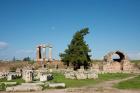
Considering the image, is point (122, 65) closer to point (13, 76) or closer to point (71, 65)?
point (71, 65)

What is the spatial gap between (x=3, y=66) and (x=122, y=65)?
25.6 m

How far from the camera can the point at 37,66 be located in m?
52.2

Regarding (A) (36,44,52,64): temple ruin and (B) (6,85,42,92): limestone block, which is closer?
(B) (6,85,42,92): limestone block

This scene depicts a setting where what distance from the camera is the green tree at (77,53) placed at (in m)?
47.5

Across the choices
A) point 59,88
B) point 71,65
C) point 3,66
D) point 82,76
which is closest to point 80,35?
point 71,65

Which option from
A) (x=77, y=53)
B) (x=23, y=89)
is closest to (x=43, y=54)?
(x=77, y=53)

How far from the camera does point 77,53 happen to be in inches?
1884

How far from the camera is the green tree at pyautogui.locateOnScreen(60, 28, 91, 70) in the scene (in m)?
47.5

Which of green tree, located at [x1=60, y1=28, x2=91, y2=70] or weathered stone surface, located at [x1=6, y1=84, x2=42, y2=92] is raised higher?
→ green tree, located at [x1=60, y1=28, x2=91, y2=70]

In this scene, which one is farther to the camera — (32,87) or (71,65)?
(71,65)

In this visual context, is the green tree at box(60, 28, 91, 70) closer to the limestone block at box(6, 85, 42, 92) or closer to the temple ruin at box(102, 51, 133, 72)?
the temple ruin at box(102, 51, 133, 72)

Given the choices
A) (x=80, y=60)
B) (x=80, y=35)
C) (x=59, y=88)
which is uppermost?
(x=80, y=35)

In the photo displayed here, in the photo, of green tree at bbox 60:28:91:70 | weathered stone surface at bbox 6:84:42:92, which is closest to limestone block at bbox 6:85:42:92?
weathered stone surface at bbox 6:84:42:92

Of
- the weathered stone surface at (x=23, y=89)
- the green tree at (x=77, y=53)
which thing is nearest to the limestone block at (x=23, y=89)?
the weathered stone surface at (x=23, y=89)
